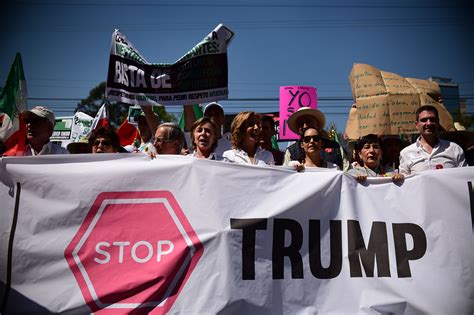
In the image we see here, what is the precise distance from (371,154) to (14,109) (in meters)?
3.54

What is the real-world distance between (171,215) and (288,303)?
1.10 meters

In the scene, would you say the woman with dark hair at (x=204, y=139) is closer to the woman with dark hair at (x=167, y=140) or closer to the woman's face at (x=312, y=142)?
the woman with dark hair at (x=167, y=140)

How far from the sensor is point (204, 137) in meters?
3.91

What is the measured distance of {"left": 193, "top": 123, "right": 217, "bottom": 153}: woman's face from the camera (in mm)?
3914

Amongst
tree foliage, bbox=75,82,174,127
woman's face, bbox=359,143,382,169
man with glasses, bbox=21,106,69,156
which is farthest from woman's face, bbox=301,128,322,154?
tree foliage, bbox=75,82,174,127

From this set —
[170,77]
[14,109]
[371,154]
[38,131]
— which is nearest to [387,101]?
[371,154]

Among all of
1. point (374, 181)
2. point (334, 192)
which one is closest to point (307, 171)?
point (334, 192)

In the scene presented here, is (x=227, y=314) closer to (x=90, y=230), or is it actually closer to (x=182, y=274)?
(x=182, y=274)

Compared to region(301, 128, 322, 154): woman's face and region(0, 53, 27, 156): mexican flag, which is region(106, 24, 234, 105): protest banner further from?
region(301, 128, 322, 154): woman's face

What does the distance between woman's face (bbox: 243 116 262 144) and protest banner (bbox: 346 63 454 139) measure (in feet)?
6.40

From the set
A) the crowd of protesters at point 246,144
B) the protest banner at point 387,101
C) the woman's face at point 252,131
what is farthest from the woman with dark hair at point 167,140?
the protest banner at point 387,101

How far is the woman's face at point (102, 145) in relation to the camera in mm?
4129

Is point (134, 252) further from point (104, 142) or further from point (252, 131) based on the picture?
point (252, 131)

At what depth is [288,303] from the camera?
10.4 feet
